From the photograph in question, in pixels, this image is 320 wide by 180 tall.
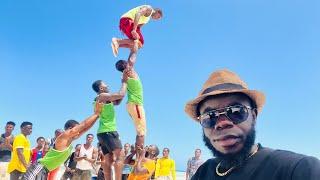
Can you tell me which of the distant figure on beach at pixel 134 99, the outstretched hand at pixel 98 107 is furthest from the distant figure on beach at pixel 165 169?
the outstretched hand at pixel 98 107

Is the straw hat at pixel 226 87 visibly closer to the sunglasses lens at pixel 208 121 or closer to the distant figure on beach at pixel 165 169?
the sunglasses lens at pixel 208 121

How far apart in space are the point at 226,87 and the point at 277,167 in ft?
1.95

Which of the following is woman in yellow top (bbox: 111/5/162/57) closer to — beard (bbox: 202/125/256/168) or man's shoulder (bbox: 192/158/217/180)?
man's shoulder (bbox: 192/158/217/180)

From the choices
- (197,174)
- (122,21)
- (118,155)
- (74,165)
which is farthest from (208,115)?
(74,165)

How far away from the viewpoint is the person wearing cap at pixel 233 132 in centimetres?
223

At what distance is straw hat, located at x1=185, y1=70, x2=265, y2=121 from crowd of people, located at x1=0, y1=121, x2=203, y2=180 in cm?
580

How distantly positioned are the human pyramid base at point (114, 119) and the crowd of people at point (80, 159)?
6.9 inches

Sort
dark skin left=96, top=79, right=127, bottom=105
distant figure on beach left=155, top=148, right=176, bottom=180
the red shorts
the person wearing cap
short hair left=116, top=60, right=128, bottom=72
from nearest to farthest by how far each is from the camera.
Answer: the person wearing cap
dark skin left=96, top=79, right=127, bottom=105
short hair left=116, top=60, right=128, bottom=72
the red shorts
distant figure on beach left=155, top=148, right=176, bottom=180

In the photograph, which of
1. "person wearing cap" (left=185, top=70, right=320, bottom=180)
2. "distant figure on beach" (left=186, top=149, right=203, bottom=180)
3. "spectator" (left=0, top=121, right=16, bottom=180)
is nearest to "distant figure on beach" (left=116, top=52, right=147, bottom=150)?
"spectator" (left=0, top=121, right=16, bottom=180)

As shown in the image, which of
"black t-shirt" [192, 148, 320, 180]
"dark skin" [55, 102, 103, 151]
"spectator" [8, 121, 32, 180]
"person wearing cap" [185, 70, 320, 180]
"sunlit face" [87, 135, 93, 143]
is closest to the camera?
"black t-shirt" [192, 148, 320, 180]

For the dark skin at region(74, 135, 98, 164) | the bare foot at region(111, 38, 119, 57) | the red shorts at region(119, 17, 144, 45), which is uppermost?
the red shorts at region(119, 17, 144, 45)

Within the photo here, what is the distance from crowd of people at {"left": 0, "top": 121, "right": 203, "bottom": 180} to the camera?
8.88 metres

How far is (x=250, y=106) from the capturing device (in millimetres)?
2578

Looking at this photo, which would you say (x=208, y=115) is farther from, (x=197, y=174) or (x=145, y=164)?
(x=145, y=164)
